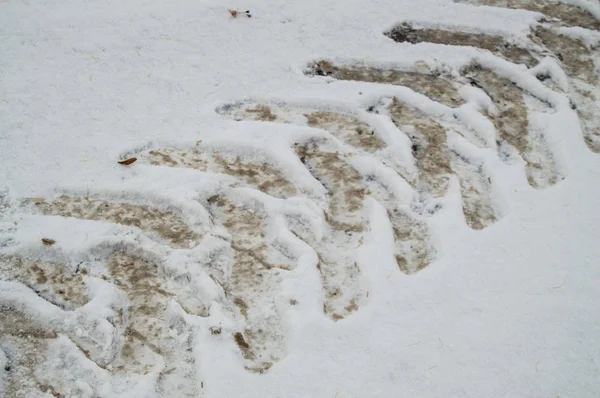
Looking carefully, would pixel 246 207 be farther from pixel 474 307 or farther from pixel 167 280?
pixel 474 307

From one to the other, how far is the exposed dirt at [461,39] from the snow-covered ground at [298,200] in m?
0.02

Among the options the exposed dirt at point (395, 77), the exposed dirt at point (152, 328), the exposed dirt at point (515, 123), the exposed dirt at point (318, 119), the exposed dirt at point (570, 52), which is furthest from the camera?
the exposed dirt at point (570, 52)

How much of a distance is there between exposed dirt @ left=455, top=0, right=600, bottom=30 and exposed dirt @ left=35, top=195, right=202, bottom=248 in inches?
111

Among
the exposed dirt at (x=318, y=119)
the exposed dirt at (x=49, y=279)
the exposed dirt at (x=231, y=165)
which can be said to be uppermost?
the exposed dirt at (x=318, y=119)

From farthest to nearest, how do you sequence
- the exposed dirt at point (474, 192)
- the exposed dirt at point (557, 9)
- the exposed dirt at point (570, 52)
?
1. the exposed dirt at point (557, 9)
2. the exposed dirt at point (570, 52)
3. the exposed dirt at point (474, 192)

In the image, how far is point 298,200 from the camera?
2.69 m

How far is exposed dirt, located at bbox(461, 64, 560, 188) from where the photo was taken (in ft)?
9.52

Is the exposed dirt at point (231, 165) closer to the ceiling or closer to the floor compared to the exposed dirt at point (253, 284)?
closer to the ceiling

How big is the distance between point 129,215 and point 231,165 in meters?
0.59

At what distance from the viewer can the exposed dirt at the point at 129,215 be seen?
2543mm

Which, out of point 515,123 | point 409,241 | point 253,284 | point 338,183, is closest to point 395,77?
point 515,123

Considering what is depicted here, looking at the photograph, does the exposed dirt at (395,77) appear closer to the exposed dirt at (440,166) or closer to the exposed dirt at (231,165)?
the exposed dirt at (440,166)

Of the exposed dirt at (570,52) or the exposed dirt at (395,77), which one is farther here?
the exposed dirt at (570,52)

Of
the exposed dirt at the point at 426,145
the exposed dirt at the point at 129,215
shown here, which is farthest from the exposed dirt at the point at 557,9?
the exposed dirt at the point at 129,215
